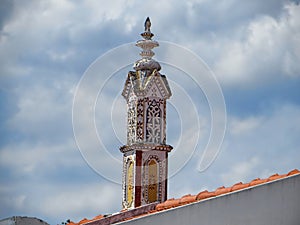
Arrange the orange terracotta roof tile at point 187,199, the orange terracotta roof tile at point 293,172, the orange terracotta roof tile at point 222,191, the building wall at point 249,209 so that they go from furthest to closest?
1. the orange terracotta roof tile at point 187,199
2. the orange terracotta roof tile at point 222,191
3. the orange terracotta roof tile at point 293,172
4. the building wall at point 249,209

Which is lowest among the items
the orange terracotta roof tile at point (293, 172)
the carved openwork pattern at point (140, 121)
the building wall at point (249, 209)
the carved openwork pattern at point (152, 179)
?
the building wall at point (249, 209)

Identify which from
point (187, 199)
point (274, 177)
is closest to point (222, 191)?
point (274, 177)

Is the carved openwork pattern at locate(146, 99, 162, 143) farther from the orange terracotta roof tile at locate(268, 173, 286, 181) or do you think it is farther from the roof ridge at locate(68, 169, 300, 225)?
the orange terracotta roof tile at locate(268, 173, 286, 181)

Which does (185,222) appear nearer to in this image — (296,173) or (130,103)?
(296,173)

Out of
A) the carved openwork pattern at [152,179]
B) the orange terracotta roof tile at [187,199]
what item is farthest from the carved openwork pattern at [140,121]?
the orange terracotta roof tile at [187,199]

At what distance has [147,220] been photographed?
37.5ft

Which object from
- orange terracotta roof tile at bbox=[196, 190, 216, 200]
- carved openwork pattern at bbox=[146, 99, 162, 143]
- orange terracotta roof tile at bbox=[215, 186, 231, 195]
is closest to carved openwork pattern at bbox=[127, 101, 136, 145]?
carved openwork pattern at bbox=[146, 99, 162, 143]

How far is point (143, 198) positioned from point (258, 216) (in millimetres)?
11548

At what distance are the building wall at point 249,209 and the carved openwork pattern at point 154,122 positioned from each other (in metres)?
11.8

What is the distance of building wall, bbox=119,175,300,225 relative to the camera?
11305mm

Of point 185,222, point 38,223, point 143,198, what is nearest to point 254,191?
point 185,222

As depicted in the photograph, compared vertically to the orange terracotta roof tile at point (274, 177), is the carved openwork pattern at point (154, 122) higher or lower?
higher

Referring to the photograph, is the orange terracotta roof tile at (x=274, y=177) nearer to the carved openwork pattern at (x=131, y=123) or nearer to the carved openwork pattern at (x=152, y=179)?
the carved openwork pattern at (x=152, y=179)

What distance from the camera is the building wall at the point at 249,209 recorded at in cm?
1130
